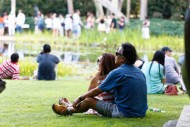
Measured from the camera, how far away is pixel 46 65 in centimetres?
1183

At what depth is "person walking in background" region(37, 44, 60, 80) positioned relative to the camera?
11.8 m

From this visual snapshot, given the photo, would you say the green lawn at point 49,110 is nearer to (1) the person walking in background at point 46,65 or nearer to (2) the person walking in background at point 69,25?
(1) the person walking in background at point 46,65

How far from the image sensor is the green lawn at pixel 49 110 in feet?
19.3

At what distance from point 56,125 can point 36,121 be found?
Answer: 0.36 meters

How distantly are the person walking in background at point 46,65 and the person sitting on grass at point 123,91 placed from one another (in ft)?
18.8

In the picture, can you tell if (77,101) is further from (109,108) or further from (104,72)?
(104,72)

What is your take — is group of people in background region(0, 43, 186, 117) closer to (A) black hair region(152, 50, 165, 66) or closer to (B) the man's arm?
(B) the man's arm

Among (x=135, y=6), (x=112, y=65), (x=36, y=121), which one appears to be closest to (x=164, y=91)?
(x=112, y=65)

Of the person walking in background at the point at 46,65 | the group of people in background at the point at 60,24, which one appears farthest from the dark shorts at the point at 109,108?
the group of people in background at the point at 60,24

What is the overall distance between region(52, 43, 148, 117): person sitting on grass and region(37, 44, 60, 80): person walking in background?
5.72m

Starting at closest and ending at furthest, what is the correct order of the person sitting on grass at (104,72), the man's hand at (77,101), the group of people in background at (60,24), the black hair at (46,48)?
the man's hand at (77,101) → the person sitting on grass at (104,72) → the black hair at (46,48) → the group of people in background at (60,24)

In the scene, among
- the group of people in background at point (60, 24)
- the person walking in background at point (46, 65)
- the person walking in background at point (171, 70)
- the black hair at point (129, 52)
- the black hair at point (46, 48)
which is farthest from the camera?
the group of people in background at point (60, 24)

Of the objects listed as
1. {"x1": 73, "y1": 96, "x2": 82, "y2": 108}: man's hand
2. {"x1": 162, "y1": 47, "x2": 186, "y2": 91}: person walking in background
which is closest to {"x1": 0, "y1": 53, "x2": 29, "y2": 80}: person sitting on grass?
{"x1": 162, "y1": 47, "x2": 186, "y2": 91}: person walking in background

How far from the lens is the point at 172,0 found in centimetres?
3684
